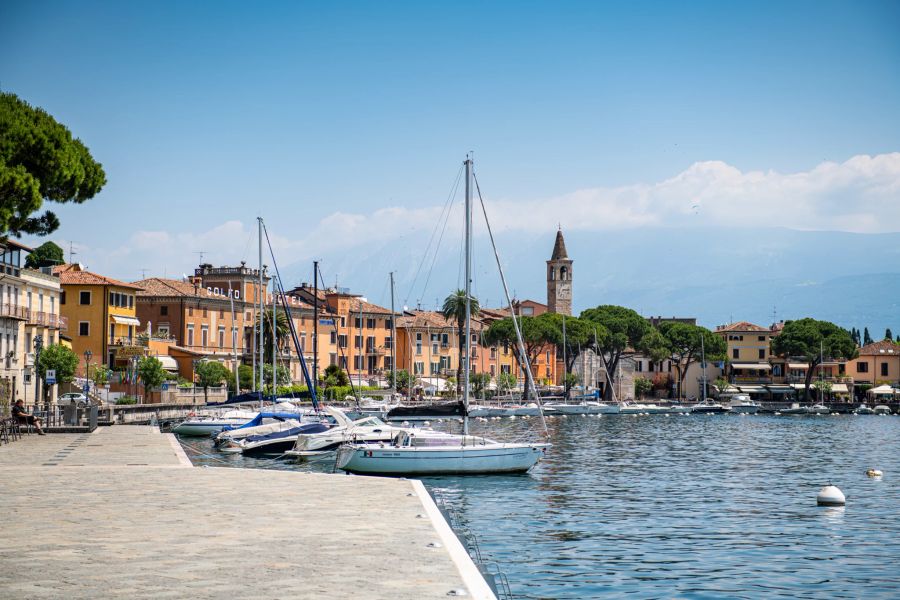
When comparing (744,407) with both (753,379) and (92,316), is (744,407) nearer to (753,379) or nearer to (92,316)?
(753,379)

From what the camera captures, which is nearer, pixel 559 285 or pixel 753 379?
pixel 753 379

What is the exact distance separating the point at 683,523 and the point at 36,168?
18.1 meters

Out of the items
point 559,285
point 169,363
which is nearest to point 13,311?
point 169,363

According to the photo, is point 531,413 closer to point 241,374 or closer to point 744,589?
point 241,374

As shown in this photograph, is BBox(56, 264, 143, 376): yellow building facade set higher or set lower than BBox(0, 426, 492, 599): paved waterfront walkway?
higher

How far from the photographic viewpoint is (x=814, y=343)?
144m

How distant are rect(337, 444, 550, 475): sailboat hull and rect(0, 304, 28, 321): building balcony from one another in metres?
32.7

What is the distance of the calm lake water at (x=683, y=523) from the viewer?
19844mm

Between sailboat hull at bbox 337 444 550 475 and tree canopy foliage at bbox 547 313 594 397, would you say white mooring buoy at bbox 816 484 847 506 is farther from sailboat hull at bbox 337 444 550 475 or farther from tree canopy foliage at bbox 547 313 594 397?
tree canopy foliage at bbox 547 313 594 397

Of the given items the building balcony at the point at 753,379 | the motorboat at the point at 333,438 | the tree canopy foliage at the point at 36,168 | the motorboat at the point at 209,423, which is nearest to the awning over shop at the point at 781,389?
the building balcony at the point at 753,379

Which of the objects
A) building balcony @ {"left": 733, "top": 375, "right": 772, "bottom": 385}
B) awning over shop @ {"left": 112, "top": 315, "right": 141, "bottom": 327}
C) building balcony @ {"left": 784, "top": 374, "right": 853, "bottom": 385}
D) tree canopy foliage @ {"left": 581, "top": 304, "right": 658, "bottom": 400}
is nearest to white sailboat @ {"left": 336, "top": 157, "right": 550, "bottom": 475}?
awning over shop @ {"left": 112, "top": 315, "right": 141, "bottom": 327}

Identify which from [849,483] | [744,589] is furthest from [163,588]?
[849,483]

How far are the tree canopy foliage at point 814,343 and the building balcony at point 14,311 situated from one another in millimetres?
103874

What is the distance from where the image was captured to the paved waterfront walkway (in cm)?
1270
